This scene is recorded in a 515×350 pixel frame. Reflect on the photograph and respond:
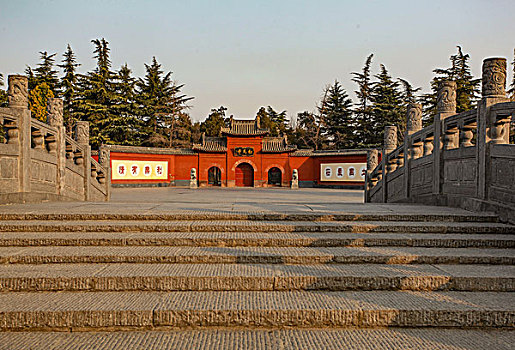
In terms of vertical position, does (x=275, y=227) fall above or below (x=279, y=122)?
below

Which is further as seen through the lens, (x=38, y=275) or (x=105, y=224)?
(x=105, y=224)

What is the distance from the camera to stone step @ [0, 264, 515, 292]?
3135 millimetres

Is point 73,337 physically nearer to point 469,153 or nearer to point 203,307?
point 203,307

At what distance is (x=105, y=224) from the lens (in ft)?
14.8

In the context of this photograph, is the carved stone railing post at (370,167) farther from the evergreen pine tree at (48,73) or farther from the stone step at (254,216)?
the evergreen pine tree at (48,73)

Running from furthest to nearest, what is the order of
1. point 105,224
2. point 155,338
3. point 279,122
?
Result: point 279,122 → point 105,224 → point 155,338

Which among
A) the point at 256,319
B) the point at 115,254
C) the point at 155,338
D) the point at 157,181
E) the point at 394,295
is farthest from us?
the point at 157,181

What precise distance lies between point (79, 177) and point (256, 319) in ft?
24.7

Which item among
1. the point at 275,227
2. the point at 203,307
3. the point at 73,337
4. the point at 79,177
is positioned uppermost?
the point at 79,177

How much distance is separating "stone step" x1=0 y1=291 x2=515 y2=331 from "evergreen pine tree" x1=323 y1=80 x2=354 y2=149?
104ft

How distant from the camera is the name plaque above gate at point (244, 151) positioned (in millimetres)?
28578

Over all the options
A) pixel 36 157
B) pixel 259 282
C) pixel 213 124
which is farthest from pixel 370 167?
pixel 213 124

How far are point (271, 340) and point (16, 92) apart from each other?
663cm

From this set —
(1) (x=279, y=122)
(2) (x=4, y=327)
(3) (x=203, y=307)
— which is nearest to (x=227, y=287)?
(3) (x=203, y=307)
